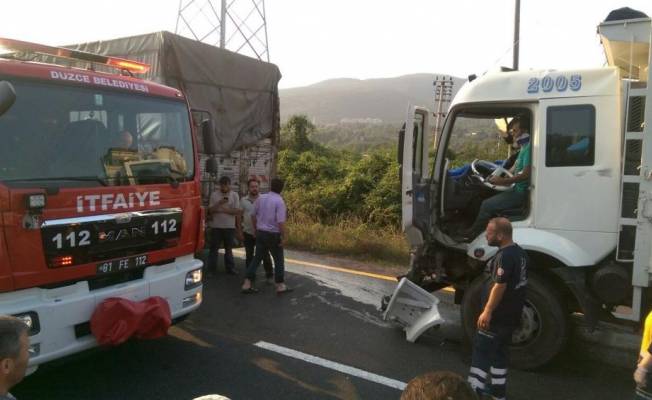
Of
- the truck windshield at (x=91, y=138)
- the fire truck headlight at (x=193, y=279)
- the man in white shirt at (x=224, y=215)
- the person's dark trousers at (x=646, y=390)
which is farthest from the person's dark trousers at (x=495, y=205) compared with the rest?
the man in white shirt at (x=224, y=215)

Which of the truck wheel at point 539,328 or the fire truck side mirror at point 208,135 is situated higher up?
the fire truck side mirror at point 208,135

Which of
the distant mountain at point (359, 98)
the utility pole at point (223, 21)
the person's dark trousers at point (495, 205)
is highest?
the distant mountain at point (359, 98)

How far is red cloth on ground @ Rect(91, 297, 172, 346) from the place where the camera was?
3719 millimetres

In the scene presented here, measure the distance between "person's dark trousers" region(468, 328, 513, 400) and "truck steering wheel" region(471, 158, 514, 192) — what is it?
1612 millimetres

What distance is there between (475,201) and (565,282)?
1.29 meters

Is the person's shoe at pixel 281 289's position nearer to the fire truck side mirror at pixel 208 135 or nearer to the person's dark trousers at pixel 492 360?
the fire truck side mirror at pixel 208 135

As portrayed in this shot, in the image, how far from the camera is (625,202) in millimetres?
4133

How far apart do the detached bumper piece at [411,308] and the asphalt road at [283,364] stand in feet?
0.51

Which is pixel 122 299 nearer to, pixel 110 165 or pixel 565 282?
pixel 110 165

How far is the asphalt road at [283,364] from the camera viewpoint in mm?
4008

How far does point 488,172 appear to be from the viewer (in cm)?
541

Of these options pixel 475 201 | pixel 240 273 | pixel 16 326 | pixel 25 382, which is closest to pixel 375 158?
pixel 240 273

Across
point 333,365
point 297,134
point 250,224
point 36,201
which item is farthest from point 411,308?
point 297,134

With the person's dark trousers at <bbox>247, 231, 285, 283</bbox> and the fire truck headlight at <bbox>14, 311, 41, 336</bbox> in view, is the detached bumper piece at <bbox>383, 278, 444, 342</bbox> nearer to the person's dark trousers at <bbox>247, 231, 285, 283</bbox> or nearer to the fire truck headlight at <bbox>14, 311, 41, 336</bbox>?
the person's dark trousers at <bbox>247, 231, 285, 283</bbox>
